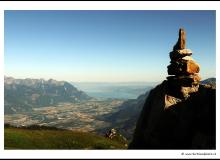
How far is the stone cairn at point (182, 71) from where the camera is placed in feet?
130

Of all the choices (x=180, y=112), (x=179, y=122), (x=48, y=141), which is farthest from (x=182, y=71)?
(x=48, y=141)

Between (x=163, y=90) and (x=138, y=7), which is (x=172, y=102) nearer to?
(x=163, y=90)

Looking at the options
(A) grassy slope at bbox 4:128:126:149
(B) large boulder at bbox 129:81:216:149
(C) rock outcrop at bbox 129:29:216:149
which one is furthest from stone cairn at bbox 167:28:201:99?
(A) grassy slope at bbox 4:128:126:149

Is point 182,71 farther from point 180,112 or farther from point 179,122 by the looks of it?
point 179,122

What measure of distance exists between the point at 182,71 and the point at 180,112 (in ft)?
23.6

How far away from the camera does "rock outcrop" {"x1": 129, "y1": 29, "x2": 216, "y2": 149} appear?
3350 centimetres

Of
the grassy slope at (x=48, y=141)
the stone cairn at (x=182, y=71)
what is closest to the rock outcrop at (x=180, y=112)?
the stone cairn at (x=182, y=71)

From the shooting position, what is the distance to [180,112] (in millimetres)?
35938

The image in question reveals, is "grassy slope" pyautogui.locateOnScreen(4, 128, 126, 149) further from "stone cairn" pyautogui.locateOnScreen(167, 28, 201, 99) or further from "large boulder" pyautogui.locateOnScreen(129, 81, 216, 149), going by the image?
"stone cairn" pyautogui.locateOnScreen(167, 28, 201, 99)

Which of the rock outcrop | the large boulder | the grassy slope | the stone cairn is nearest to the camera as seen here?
the large boulder

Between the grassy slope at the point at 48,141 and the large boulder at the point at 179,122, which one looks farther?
the grassy slope at the point at 48,141

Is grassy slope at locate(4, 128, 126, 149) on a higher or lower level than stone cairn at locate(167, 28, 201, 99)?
lower

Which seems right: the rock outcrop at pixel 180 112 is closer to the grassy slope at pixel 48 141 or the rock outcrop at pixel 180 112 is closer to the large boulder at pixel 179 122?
the large boulder at pixel 179 122
